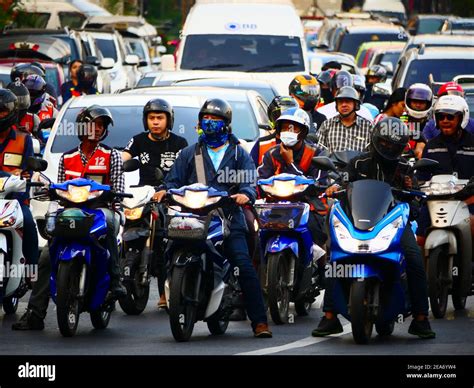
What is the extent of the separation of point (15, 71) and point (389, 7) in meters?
44.0

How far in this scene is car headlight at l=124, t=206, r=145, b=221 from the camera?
14.8 meters

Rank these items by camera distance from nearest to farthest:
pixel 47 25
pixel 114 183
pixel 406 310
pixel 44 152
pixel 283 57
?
pixel 406 310
pixel 114 183
pixel 44 152
pixel 283 57
pixel 47 25

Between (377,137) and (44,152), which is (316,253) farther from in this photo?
(44,152)

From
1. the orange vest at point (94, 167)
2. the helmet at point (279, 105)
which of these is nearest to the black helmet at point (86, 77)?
the helmet at point (279, 105)

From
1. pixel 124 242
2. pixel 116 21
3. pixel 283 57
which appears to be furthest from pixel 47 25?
pixel 124 242

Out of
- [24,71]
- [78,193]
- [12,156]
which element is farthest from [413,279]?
[24,71]

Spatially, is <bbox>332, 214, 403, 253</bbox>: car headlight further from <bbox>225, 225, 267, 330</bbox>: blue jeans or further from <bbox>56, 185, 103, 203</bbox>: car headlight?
<bbox>56, 185, 103, 203</bbox>: car headlight

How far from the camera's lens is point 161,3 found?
6788cm

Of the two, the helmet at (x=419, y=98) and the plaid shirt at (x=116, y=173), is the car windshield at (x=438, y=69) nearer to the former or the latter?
the helmet at (x=419, y=98)

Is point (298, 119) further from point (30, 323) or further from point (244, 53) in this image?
point (244, 53)

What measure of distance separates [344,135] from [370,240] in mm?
4648

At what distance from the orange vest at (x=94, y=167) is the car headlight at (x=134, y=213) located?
0.84 m

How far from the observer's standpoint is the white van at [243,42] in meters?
27.3

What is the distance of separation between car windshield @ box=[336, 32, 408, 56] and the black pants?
28.0 m
